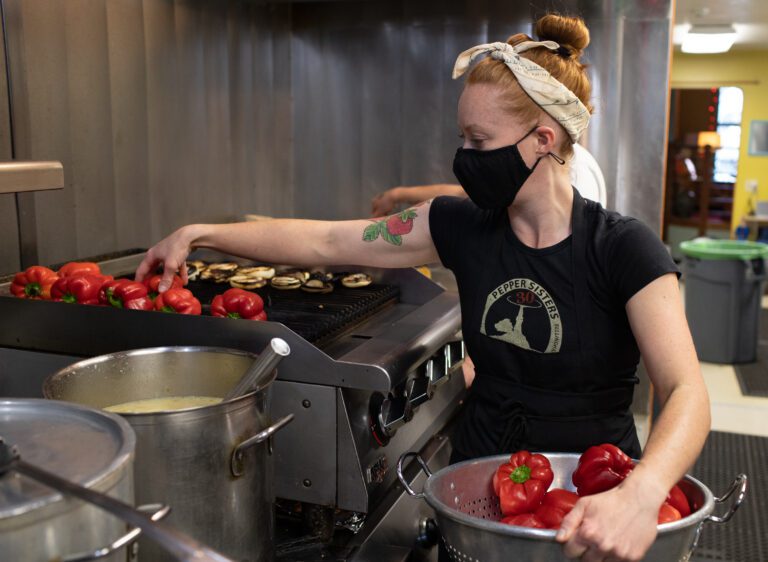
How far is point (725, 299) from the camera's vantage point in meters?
6.32

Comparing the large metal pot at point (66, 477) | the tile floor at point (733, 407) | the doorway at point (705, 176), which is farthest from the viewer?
the doorway at point (705, 176)

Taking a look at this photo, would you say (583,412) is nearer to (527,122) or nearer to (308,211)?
(527,122)

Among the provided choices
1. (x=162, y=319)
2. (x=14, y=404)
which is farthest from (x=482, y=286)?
(x=14, y=404)

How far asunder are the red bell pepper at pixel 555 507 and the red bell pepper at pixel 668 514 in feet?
0.43

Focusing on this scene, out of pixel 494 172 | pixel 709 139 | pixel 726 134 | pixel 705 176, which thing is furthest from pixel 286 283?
pixel 726 134

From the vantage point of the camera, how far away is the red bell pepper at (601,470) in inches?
51.0

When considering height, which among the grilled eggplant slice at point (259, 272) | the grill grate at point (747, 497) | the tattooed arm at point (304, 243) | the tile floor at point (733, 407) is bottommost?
the tile floor at point (733, 407)

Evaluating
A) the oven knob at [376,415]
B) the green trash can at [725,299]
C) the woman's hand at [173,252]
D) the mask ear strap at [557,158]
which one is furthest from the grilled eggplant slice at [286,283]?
the green trash can at [725,299]

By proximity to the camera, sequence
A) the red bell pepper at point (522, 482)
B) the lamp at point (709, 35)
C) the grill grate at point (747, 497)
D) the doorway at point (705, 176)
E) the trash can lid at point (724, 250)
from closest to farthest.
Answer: the red bell pepper at point (522, 482)
the grill grate at point (747, 497)
the trash can lid at point (724, 250)
the lamp at point (709, 35)
the doorway at point (705, 176)

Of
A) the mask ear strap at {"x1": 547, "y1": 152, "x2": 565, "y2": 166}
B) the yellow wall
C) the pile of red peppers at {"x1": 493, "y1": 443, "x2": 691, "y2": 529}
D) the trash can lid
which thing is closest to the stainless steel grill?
the pile of red peppers at {"x1": 493, "y1": 443, "x2": 691, "y2": 529}

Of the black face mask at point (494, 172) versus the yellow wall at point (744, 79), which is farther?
the yellow wall at point (744, 79)

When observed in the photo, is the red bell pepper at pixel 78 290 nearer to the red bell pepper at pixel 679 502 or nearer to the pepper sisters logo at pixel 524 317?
the pepper sisters logo at pixel 524 317

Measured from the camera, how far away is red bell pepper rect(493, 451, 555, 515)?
1336 mm

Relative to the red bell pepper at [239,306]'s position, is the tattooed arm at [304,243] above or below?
above
